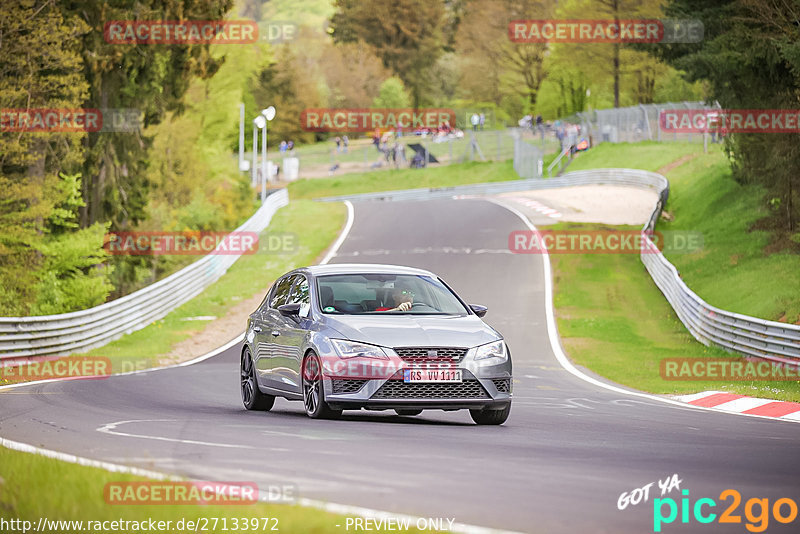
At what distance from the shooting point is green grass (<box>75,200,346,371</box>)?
28656mm

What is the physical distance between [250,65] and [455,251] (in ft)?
157

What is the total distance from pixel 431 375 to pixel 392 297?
67.8 inches

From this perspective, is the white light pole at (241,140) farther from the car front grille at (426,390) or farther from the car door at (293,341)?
the car front grille at (426,390)

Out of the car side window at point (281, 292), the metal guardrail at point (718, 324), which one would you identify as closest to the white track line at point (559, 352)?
the metal guardrail at point (718, 324)

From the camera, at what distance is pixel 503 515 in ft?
22.1

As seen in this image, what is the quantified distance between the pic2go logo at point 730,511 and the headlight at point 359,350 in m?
4.71

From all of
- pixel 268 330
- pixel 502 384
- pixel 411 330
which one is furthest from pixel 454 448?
pixel 268 330

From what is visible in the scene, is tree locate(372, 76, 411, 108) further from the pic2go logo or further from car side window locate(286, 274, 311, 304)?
the pic2go logo

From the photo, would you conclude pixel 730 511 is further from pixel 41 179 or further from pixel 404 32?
pixel 404 32

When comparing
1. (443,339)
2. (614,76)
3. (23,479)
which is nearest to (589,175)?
(614,76)

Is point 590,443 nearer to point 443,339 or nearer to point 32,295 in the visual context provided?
point 443,339

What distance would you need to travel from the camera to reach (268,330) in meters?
14.1

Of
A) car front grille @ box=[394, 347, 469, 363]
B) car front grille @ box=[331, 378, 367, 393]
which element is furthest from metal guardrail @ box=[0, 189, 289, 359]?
car front grille @ box=[394, 347, 469, 363]

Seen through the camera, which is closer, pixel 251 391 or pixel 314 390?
pixel 314 390
